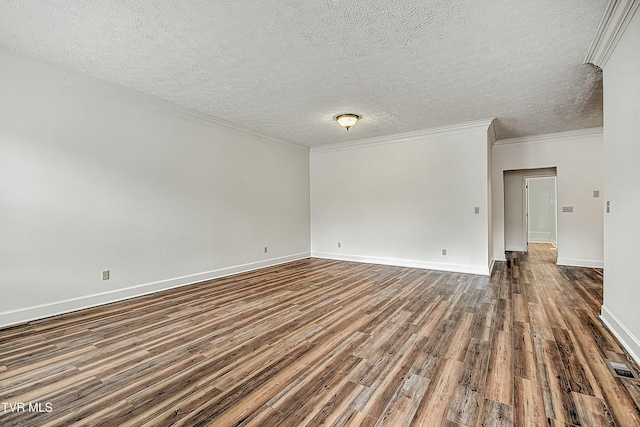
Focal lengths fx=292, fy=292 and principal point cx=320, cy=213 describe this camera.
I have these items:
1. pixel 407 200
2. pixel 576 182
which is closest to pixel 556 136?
pixel 576 182

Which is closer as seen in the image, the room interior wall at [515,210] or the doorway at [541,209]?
the room interior wall at [515,210]

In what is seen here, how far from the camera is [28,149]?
3.00 meters

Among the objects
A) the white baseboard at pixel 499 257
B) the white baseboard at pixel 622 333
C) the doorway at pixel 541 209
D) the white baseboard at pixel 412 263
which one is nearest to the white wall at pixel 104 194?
the white baseboard at pixel 412 263

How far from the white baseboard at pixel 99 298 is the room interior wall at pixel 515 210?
6911 mm

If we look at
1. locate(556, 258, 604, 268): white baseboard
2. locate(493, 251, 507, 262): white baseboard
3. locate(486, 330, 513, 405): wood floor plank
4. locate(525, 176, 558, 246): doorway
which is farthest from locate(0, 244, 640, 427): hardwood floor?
locate(525, 176, 558, 246): doorway

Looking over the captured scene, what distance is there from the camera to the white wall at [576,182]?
5.73 meters

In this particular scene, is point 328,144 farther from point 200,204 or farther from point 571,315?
point 571,315

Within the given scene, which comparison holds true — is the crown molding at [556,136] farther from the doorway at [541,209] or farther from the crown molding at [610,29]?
the doorway at [541,209]

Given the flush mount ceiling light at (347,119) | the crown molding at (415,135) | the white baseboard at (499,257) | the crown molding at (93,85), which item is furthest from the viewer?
the white baseboard at (499,257)

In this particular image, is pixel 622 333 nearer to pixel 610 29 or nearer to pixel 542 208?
pixel 610 29

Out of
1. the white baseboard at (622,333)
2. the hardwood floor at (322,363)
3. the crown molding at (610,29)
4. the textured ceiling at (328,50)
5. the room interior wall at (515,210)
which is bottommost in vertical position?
the hardwood floor at (322,363)

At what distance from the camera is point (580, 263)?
19.1 feet

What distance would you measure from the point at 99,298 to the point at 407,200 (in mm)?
5206

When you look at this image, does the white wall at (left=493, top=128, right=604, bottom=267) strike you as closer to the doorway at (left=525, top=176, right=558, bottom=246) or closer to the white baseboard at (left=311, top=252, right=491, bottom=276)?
the white baseboard at (left=311, top=252, right=491, bottom=276)
